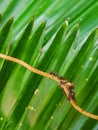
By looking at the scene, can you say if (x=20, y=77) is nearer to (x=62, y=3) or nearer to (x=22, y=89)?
(x=22, y=89)

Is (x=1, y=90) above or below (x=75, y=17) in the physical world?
below

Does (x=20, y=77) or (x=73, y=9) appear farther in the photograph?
(x=73, y=9)

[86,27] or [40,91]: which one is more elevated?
[86,27]

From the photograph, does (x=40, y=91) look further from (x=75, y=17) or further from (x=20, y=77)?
(x=75, y=17)

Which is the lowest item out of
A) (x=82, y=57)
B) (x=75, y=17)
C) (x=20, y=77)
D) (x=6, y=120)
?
(x=6, y=120)

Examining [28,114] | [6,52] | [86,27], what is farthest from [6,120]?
[86,27]

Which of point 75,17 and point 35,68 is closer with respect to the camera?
point 35,68
